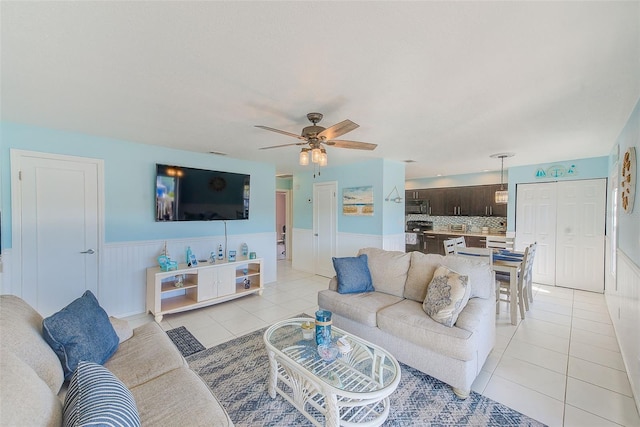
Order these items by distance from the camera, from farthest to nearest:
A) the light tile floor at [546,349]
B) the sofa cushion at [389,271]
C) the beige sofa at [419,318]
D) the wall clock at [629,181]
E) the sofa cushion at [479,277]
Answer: the sofa cushion at [389,271] → the sofa cushion at [479,277] → the wall clock at [629,181] → the beige sofa at [419,318] → the light tile floor at [546,349]

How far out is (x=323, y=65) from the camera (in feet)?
5.55

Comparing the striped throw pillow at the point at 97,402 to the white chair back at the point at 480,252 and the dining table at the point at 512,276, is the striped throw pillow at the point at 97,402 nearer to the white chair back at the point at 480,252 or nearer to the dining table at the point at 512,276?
the white chair back at the point at 480,252

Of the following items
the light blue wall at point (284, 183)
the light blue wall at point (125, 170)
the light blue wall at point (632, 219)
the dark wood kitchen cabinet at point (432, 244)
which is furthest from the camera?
the light blue wall at point (284, 183)

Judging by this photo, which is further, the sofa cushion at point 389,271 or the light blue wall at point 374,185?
the light blue wall at point 374,185

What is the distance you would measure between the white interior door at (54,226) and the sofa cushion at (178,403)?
8.66 feet

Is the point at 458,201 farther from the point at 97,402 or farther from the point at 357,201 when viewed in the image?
the point at 97,402

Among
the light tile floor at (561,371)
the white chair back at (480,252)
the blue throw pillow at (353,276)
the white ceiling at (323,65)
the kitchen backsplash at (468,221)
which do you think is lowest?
the light tile floor at (561,371)

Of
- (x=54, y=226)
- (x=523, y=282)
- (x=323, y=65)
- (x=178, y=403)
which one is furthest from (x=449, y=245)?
(x=54, y=226)

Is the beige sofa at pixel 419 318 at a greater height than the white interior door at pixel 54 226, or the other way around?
the white interior door at pixel 54 226

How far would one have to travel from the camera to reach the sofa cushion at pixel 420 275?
8.82 ft

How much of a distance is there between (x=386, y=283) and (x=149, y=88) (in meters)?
2.87

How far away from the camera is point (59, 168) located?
3.08 metres

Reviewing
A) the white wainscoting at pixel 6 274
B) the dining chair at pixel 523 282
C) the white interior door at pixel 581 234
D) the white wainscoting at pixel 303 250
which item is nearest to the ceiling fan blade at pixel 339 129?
the dining chair at pixel 523 282

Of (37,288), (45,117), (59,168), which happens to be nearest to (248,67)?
(45,117)
